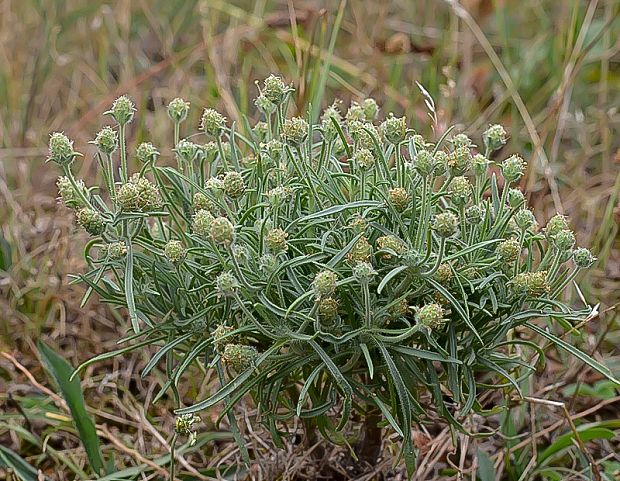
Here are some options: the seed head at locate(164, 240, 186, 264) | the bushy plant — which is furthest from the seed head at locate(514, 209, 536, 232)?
the seed head at locate(164, 240, 186, 264)

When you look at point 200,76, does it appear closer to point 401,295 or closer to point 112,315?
point 112,315

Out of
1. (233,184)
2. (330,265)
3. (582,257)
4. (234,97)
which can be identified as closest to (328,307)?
(330,265)

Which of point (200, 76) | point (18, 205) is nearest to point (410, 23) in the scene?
point (200, 76)

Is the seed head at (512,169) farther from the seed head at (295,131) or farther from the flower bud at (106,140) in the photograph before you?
the flower bud at (106,140)

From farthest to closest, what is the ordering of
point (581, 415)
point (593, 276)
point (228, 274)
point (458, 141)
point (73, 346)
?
point (593, 276), point (73, 346), point (581, 415), point (458, 141), point (228, 274)

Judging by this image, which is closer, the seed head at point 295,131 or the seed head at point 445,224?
the seed head at point 445,224

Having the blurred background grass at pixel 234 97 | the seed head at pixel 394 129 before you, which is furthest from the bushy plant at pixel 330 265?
the blurred background grass at pixel 234 97
